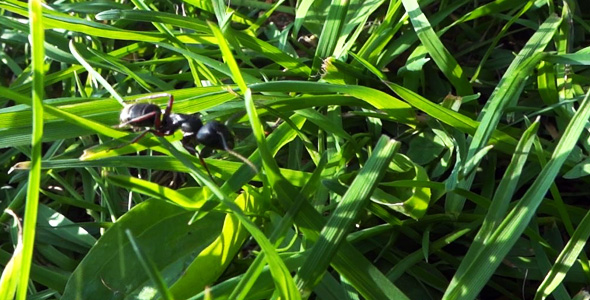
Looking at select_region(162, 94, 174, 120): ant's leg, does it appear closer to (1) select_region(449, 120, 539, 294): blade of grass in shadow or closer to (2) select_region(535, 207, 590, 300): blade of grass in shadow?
(1) select_region(449, 120, 539, 294): blade of grass in shadow

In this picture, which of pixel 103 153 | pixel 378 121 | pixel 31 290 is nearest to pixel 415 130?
pixel 378 121

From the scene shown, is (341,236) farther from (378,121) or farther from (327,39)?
(327,39)

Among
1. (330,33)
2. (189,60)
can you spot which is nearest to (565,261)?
(330,33)

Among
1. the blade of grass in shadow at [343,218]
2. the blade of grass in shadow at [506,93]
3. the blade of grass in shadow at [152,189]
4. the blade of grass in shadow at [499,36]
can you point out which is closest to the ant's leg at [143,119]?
the blade of grass in shadow at [152,189]

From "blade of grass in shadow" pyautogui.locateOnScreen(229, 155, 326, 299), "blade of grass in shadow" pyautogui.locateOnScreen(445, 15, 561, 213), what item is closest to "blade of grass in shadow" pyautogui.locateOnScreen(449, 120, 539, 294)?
"blade of grass in shadow" pyautogui.locateOnScreen(445, 15, 561, 213)

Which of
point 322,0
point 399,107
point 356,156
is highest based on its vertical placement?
point 322,0

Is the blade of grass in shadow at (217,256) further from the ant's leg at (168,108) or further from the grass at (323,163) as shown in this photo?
the ant's leg at (168,108)
